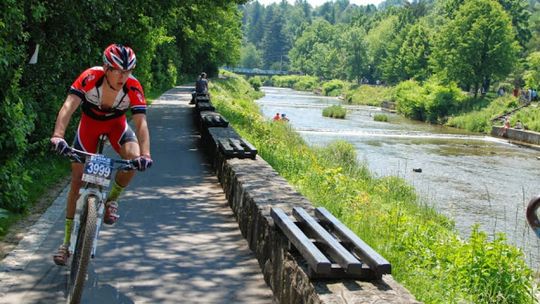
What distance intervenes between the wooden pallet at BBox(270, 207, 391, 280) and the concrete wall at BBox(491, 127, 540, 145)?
36.8 metres

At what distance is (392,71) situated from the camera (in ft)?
298

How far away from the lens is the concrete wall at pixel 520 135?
3961 centimetres

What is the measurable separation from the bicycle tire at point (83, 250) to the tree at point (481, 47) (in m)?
58.4

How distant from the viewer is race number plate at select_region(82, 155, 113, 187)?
5070mm

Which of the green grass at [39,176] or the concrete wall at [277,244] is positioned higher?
the concrete wall at [277,244]

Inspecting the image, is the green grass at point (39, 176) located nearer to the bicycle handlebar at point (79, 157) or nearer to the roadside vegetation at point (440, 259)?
the bicycle handlebar at point (79, 157)

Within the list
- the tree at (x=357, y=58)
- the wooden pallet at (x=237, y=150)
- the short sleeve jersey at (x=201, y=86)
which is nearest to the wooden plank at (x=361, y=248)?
the wooden pallet at (x=237, y=150)

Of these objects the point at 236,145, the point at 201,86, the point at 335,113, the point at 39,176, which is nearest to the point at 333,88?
the point at 335,113

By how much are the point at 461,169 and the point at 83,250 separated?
77.8 ft

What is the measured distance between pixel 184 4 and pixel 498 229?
1157cm

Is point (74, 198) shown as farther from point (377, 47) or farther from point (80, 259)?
point (377, 47)

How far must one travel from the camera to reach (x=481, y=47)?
197 ft

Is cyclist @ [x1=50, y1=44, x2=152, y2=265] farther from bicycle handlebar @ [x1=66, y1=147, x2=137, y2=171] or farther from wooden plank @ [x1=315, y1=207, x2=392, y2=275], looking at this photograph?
wooden plank @ [x1=315, y1=207, x2=392, y2=275]

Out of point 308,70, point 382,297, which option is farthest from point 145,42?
point 308,70
